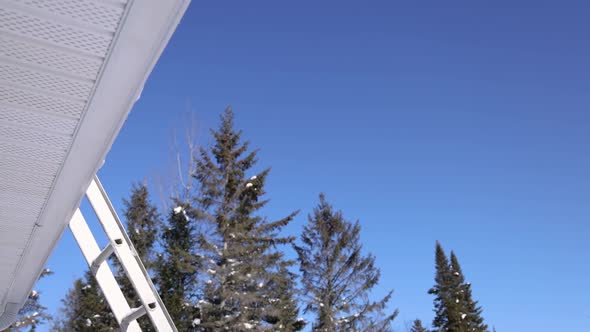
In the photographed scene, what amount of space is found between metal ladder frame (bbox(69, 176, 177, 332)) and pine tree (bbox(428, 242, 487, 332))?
27.5 metres

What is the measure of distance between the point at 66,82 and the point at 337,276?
18.9 metres

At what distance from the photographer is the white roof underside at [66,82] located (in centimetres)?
154

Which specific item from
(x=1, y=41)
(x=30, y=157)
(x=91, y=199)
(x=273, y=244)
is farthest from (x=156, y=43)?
(x=273, y=244)

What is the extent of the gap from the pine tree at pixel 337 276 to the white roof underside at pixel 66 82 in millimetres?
17005

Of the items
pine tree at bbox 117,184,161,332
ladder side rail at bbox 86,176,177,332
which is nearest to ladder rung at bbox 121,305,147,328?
ladder side rail at bbox 86,176,177,332

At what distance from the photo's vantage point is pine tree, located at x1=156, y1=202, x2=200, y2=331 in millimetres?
17438

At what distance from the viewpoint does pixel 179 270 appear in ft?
61.3

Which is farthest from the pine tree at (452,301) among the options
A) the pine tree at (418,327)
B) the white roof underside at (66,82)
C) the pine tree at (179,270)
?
the white roof underside at (66,82)

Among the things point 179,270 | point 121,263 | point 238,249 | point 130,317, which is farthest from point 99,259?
point 179,270

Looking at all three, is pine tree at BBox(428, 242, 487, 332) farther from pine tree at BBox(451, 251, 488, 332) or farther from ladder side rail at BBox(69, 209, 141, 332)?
ladder side rail at BBox(69, 209, 141, 332)

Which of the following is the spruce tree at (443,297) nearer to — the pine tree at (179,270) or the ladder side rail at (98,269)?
the pine tree at (179,270)

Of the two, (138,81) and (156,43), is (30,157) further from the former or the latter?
(156,43)

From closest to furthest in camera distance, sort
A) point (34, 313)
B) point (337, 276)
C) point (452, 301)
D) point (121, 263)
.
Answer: point (121, 263) → point (337, 276) → point (34, 313) → point (452, 301)

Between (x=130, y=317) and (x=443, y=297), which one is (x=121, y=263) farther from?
(x=443, y=297)
